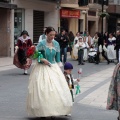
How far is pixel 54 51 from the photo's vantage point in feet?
27.5

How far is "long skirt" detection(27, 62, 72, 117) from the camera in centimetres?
787

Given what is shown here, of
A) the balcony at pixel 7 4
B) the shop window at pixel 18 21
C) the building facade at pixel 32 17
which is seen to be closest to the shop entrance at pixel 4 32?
the building facade at pixel 32 17

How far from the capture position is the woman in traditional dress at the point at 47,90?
7.88 m

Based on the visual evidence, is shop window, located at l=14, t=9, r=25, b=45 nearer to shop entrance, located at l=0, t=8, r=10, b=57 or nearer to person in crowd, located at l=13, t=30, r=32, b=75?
shop entrance, located at l=0, t=8, r=10, b=57

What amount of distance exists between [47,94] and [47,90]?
7 centimetres

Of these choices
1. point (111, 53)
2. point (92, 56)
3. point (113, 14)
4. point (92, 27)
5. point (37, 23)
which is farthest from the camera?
point (113, 14)

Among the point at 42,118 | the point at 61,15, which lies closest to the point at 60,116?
the point at 42,118

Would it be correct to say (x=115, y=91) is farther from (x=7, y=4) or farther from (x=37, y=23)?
(x=37, y=23)

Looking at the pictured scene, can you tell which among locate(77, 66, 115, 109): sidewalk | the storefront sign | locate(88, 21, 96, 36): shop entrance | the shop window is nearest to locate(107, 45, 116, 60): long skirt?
the shop window

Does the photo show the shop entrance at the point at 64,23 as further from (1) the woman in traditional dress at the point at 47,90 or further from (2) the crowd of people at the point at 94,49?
(1) the woman in traditional dress at the point at 47,90

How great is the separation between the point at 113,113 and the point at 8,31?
693 inches

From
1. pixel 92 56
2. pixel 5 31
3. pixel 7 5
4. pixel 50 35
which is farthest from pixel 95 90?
pixel 5 31

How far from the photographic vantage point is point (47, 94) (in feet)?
25.9

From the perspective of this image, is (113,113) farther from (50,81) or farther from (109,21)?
(109,21)
